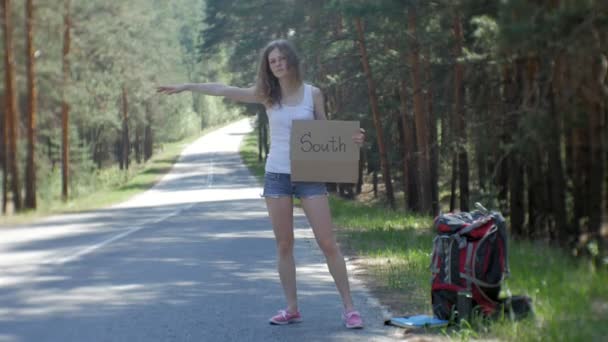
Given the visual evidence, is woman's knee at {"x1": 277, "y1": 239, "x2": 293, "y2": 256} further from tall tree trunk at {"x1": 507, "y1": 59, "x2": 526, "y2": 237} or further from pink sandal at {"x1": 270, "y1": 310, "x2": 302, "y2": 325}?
tall tree trunk at {"x1": 507, "y1": 59, "x2": 526, "y2": 237}

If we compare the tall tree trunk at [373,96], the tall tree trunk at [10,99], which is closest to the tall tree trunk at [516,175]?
the tall tree trunk at [373,96]

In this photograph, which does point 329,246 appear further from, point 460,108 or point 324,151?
point 460,108

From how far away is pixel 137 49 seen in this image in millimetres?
63312

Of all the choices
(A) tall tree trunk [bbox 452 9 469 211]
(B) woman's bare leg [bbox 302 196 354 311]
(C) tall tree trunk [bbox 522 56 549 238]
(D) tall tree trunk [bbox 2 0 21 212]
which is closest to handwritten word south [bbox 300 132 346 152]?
(B) woman's bare leg [bbox 302 196 354 311]

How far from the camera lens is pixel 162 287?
33.8ft

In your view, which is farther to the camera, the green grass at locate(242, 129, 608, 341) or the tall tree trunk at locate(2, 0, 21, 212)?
the tall tree trunk at locate(2, 0, 21, 212)

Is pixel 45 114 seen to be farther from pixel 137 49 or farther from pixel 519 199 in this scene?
pixel 519 199

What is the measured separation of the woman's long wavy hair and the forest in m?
3.41

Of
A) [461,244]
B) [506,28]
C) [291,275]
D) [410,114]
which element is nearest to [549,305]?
[461,244]

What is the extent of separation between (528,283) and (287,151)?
299 cm

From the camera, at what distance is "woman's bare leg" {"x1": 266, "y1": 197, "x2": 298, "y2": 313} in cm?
734

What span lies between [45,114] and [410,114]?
2977cm

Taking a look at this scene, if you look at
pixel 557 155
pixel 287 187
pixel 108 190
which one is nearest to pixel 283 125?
pixel 287 187

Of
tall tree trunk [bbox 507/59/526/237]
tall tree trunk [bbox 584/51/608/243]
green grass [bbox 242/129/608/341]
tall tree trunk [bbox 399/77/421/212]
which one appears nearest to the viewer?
green grass [bbox 242/129/608/341]
